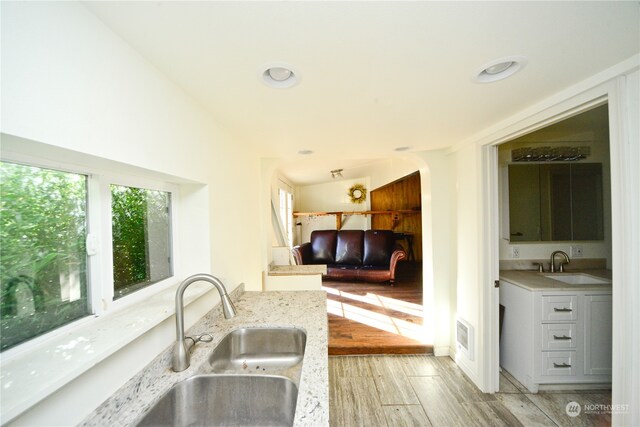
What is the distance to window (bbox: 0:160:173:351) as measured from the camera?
2.15 ft

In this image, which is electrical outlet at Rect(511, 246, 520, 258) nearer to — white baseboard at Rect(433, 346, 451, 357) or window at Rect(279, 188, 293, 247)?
white baseboard at Rect(433, 346, 451, 357)

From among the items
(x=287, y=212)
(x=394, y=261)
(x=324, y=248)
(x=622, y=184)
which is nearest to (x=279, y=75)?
(x=622, y=184)

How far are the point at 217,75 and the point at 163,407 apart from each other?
1.29 metres

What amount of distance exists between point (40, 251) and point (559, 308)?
3066 millimetres

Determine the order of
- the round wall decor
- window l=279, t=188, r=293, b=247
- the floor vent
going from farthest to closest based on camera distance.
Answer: the round wall decor < window l=279, t=188, r=293, b=247 < the floor vent

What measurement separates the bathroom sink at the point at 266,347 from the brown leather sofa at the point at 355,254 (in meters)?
3.23

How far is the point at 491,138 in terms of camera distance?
189 cm

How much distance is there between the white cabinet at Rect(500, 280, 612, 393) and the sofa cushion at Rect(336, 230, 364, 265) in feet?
11.1

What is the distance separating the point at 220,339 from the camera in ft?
4.07

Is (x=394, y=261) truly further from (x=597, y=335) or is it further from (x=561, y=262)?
(x=597, y=335)

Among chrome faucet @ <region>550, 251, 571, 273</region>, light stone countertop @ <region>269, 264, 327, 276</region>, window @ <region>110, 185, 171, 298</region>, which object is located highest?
window @ <region>110, 185, 171, 298</region>

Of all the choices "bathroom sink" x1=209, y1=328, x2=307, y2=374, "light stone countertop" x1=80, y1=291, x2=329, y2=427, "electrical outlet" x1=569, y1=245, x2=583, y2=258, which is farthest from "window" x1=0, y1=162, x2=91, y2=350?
"electrical outlet" x1=569, y1=245, x2=583, y2=258

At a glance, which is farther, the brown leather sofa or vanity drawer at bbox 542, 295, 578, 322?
the brown leather sofa

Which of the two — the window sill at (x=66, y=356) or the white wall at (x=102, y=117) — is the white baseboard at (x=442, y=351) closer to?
the white wall at (x=102, y=117)
